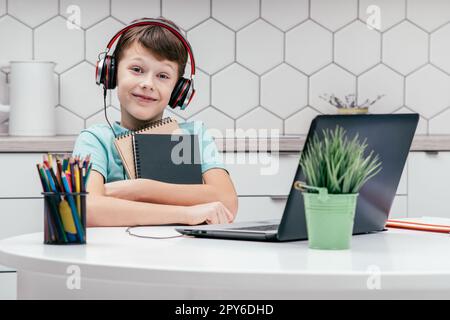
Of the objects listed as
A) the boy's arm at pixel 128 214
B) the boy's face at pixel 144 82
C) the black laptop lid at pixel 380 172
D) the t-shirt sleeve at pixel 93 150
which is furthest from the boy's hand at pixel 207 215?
the boy's face at pixel 144 82

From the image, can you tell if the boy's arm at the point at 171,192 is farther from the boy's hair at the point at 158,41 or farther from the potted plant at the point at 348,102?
the potted plant at the point at 348,102

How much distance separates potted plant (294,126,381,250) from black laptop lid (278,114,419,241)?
2 cm

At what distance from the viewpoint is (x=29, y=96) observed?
9.25ft

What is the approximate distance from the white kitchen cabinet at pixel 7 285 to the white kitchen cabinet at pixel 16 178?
0.85ft

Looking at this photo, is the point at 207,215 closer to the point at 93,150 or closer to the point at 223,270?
the point at 93,150

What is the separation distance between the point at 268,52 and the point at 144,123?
4.03 ft

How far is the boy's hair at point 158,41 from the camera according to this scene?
6.57 feet

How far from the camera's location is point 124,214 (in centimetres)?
154

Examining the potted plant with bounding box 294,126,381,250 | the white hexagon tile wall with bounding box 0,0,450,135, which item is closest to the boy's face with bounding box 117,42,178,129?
the potted plant with bounding box 294,126,381,250

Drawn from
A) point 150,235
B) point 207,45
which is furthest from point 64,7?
point 150,235

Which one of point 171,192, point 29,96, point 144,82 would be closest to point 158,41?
point 144,82

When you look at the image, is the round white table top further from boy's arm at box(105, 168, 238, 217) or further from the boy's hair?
the boy's hair

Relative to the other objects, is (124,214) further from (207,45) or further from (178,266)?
(207,45)

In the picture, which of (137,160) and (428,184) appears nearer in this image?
(137,160)
